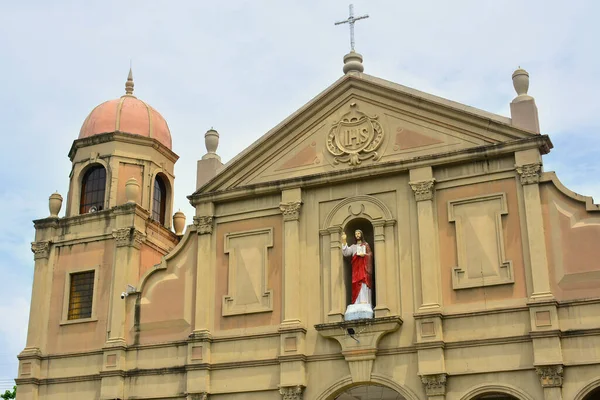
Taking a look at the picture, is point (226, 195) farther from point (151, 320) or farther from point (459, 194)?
point (459, 194)

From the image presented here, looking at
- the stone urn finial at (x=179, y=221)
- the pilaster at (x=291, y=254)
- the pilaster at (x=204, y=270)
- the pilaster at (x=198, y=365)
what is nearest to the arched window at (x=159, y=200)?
the stone urn finial at (x=179, y=221)

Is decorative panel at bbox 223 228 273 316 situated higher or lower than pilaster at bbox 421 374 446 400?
higher

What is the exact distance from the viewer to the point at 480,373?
786 inches

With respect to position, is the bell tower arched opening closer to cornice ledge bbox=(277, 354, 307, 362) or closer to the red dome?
cornice ledge bbox=(277, 354, 307, 362)

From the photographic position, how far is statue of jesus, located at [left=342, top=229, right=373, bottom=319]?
2170 cm

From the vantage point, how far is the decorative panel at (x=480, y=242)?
20656 mm

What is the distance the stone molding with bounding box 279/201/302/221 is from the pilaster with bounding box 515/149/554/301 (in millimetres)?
5970

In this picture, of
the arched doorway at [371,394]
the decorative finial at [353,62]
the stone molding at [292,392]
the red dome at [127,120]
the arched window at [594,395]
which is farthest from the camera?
the red dome at [127,120]

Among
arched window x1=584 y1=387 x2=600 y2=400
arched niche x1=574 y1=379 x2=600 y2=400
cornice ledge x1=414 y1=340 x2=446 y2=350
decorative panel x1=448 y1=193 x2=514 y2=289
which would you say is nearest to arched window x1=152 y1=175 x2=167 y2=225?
decorative panel x1=448 y1=193 x2=514 y2=289

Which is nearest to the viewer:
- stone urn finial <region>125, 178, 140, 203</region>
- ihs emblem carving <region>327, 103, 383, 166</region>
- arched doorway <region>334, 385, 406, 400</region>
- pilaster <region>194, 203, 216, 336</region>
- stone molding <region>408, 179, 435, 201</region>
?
stone molding <region>408, 179, 435, 201</region>

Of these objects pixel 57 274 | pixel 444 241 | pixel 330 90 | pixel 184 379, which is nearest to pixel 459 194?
pixel 444 241

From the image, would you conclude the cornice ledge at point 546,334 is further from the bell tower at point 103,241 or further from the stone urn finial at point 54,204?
the stone urn finial at point 54,204

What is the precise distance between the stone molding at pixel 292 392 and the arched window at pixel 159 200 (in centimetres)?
895

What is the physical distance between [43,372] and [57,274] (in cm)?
300
